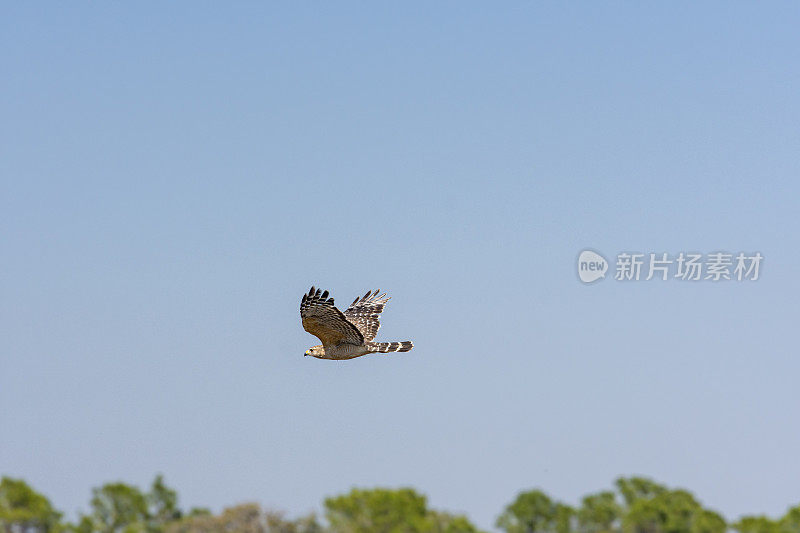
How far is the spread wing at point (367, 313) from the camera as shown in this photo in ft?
207

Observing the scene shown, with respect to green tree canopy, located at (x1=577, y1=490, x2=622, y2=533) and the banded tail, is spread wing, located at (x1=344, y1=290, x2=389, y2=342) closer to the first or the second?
the banded tail

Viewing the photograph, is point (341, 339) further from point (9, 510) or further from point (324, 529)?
point (9, 510)

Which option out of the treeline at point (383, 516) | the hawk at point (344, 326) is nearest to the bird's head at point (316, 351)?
the hawk at point (344, 326)

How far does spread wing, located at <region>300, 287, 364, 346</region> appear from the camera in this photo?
57.5 meters

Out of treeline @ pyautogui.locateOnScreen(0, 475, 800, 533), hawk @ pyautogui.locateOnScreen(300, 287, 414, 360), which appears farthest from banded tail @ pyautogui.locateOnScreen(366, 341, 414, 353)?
treeline @ pyautogui.locateOnScreen(0, 475, 800, 533)

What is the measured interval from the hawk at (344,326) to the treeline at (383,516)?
84.1ft

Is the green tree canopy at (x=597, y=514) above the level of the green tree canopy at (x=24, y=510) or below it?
above

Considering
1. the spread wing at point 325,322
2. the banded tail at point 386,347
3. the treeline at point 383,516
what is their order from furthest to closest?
the treeline at point 383,516 → the banded tail at point 386,347 → the spread wing at point 325,322

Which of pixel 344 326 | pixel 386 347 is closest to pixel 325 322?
pixel 344 326

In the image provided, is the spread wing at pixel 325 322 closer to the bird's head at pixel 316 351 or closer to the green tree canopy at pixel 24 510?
the bird's head at pixel 316 351

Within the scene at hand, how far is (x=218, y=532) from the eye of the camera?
86.0m

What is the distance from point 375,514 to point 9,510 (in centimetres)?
2376

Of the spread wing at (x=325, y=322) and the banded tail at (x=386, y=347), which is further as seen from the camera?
the banded tail at (x=386, y=347)

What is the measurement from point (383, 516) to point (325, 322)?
112 ft
